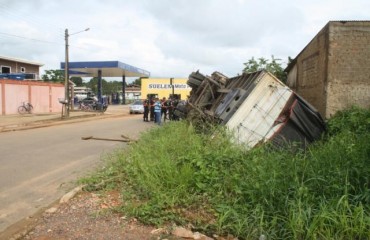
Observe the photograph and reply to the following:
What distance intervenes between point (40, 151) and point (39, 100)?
76.1 ft

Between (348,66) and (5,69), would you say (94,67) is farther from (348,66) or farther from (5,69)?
(348,66)

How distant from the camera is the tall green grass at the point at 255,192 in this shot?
4340mm

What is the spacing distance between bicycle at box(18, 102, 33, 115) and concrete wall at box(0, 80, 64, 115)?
0.92 ft

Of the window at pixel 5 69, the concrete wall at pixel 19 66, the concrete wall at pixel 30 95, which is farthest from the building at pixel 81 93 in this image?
the concrete wall at pixel 30 95

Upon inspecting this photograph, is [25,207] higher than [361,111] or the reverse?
the reverse

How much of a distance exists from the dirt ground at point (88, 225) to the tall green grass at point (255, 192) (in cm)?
23

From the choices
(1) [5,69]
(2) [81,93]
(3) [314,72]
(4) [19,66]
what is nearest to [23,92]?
(1) [5,69]

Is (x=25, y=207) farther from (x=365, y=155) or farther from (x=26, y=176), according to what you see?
(x=365, y=155)

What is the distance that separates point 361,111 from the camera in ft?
35.8

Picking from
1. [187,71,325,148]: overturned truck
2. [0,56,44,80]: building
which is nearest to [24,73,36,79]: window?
[0,56,44,80]: building

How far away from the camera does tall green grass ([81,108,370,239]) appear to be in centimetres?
434

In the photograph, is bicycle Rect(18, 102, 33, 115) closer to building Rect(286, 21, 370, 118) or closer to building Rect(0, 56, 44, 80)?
building Rect(0, 56, 44, 80)

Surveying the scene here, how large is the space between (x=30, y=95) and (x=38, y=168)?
24.7 m

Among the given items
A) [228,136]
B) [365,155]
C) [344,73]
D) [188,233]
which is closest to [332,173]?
[365,155]
